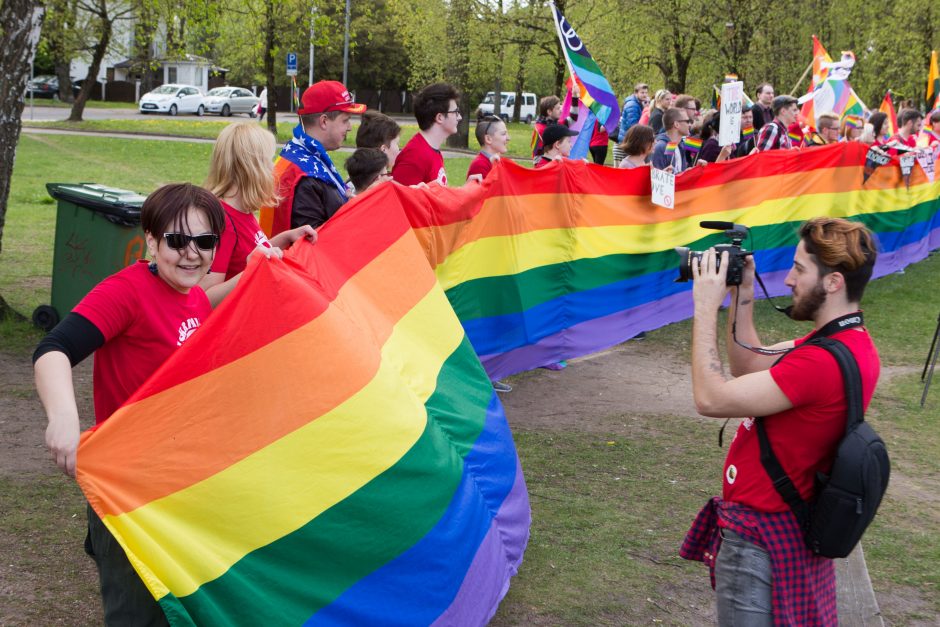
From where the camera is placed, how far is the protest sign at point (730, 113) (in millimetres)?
11633

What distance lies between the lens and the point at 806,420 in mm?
3314

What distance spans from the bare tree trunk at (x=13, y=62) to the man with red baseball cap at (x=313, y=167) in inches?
141

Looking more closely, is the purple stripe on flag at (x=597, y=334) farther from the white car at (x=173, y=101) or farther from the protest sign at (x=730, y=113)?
the white car at (x=173, y=101)

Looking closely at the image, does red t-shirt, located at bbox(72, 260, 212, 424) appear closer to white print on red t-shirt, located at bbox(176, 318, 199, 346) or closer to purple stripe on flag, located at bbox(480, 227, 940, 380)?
white print on red t-shirt, located at bbox(176, 318, 199, 346)

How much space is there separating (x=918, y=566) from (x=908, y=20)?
3370 cm

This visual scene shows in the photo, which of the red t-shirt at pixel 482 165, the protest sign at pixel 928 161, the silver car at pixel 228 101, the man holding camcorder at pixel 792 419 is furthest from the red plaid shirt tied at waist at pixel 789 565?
the silver car at pixel 228 101

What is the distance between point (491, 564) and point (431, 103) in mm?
4012

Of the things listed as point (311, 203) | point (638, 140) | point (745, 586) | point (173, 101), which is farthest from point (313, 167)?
point (173, 101)

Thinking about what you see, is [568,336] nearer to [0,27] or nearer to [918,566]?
[918,566]

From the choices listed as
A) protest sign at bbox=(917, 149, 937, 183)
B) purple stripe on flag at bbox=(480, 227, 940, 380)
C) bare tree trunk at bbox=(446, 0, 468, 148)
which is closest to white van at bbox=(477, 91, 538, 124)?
bare tree trunk at bbox=(446, 0, 468, 148)

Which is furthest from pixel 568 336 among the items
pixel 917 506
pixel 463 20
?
pixel 463 20

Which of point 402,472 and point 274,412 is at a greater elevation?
point 274,412

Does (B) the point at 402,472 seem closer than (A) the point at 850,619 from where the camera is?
Yes

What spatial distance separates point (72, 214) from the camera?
8.06m
